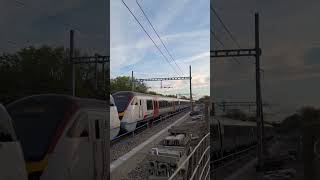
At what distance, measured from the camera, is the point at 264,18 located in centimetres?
290

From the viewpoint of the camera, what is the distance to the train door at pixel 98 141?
121 inches

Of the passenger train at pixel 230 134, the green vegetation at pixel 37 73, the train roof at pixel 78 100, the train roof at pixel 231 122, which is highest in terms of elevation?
the green vegetation at pixel 37 73

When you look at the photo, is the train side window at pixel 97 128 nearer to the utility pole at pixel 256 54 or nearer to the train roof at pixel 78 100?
the train roof at pixel 78 100

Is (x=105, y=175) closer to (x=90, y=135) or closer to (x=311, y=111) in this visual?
(x=90, y=135)

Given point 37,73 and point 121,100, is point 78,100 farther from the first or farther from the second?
point 121,100

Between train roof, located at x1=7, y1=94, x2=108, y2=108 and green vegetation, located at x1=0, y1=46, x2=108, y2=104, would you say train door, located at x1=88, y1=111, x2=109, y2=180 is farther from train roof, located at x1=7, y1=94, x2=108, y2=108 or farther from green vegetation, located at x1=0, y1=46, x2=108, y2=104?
green vegetation, located at x1=0, y1=46, x2=108, y2=104

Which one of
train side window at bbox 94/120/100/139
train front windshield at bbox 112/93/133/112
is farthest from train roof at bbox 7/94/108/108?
train front windshield at bbox 112/93/133/112

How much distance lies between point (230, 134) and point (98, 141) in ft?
3.06

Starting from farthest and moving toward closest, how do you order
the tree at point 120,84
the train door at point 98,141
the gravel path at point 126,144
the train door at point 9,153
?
the tree at point 120,84
the gravel path at point 126,144
the train door at point 98,141
the train door at point 9,153

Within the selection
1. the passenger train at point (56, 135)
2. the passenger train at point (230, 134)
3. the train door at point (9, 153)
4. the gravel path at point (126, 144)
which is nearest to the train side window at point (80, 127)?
the passenger train at point (56, 135)

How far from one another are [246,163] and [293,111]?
478 mm

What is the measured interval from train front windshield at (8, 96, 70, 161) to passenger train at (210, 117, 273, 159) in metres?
1.00

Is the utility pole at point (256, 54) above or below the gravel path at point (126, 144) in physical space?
above

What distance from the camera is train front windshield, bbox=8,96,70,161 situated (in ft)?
7.86
